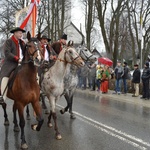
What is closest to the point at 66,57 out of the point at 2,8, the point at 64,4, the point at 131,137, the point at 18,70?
the point at 18,70

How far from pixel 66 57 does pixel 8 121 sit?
2925 millimetres

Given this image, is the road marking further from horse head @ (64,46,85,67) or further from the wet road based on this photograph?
horse head @ (64,46,85,67)

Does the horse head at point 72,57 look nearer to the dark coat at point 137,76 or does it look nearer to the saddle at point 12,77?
the saddle at point 12,77

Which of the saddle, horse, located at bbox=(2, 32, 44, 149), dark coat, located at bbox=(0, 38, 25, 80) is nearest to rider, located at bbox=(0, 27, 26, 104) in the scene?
dark coat, located at bbox=(0, 38, 25, 80)

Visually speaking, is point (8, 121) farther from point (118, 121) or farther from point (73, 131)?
point (118, 121)

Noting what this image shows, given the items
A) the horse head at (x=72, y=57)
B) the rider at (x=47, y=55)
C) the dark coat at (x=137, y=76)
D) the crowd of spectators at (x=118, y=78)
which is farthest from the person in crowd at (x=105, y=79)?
the horse head at (x=72, y=57)

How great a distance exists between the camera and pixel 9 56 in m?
7.22

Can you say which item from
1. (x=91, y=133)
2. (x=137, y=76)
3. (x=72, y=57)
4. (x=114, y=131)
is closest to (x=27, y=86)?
(x=72, y=57)

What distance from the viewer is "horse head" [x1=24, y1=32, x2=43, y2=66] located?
20.5 feet

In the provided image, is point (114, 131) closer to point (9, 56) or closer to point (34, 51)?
point (34, 51)

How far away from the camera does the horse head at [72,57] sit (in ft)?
24.8

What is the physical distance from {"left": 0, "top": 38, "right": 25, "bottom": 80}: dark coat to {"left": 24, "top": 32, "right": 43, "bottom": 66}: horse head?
2.32ft

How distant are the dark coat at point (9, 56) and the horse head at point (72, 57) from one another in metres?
1.16

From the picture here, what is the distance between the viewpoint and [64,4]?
1218 inches
